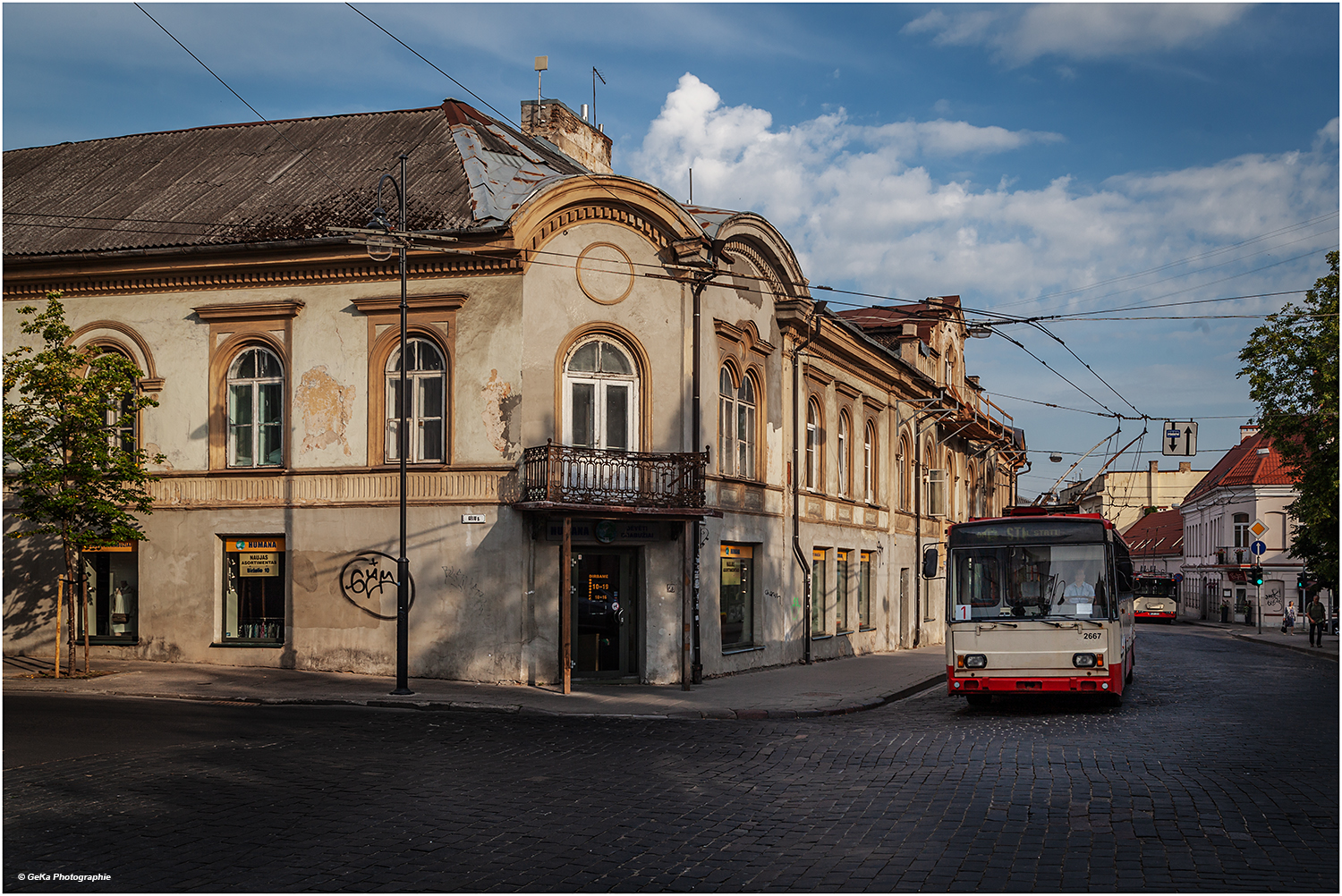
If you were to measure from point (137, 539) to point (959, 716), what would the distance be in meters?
14.2

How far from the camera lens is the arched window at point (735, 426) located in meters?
23.4

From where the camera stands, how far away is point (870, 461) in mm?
33562

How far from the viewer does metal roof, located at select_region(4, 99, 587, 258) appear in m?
21.2

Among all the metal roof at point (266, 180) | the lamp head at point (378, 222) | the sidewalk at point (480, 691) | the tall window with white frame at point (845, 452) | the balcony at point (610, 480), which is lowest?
the sidewalk at point (480, 691)

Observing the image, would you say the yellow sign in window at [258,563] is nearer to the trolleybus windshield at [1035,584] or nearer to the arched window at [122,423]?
the arched window at [122,423]

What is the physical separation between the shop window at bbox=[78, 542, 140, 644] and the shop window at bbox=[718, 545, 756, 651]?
1123 cm

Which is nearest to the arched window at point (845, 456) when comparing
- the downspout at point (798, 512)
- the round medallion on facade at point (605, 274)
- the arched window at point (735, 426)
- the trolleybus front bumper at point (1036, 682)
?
the downspout at point (798, 512)

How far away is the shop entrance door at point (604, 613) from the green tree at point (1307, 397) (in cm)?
2025

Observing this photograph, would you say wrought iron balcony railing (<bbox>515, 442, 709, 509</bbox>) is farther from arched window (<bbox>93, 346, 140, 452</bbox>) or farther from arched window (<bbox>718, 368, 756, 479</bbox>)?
arched window (<bbox>93, 346, 140, 452</bbox>)

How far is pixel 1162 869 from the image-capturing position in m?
7.17

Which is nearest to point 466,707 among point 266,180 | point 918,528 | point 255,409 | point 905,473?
point 255,409

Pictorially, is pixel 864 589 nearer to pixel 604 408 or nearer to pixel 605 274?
pixel 604 408

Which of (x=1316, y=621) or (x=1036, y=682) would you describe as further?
(x=1316, y=621)

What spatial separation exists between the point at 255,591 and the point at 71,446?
4.18m
